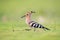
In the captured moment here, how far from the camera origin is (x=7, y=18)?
1910mm

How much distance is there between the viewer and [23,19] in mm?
1880

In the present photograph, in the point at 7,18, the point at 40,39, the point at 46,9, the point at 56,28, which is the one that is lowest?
the point at 40,39

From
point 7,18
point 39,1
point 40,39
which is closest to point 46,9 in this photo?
point 39,1

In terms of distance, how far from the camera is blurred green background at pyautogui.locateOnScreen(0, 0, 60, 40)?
6.01 feet

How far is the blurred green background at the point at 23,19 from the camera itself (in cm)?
183

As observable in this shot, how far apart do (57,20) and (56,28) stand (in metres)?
0.11

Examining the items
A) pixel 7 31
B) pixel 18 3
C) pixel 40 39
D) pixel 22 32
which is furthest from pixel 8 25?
pixel 40 39

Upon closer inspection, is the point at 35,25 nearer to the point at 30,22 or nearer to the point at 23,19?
the point at 30,22

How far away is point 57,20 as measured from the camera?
1.83 metres

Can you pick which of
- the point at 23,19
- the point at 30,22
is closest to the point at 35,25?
Result: the point at 30,22

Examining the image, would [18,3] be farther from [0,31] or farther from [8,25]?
[0,31]

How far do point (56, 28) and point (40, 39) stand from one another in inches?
10.0

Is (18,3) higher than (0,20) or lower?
higher

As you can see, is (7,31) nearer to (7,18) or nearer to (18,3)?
(7,18)
